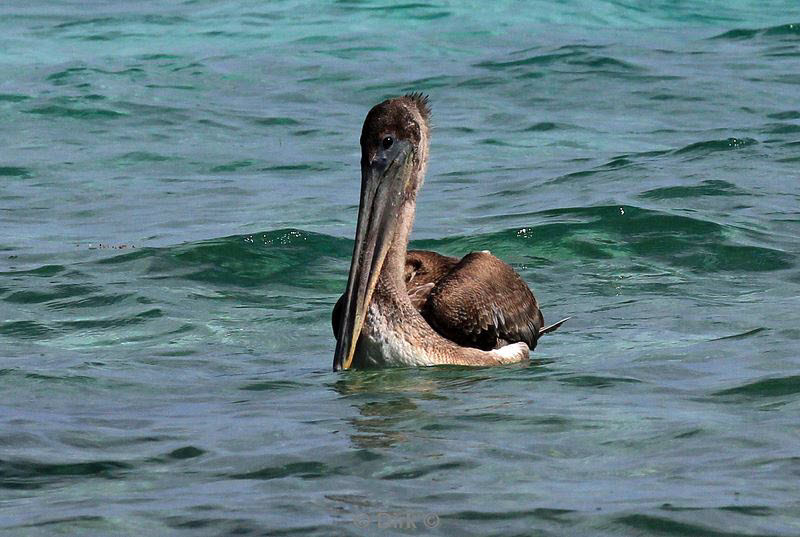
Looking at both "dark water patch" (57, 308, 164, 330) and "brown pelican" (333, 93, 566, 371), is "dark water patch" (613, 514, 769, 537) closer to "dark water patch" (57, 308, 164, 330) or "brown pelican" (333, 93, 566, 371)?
"brown pelican" (333, 93, 566, 371)

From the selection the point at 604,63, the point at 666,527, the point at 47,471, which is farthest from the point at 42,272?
the point at 604,63

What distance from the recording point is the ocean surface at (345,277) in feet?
14.5

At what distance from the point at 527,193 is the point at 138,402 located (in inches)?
221

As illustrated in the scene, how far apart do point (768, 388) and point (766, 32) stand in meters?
15.1

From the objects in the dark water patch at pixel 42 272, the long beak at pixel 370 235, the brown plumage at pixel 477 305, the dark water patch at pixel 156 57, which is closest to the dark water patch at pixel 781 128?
the brown plumage at pixel 477 305

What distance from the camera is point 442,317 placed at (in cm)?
677

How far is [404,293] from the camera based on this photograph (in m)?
6.63

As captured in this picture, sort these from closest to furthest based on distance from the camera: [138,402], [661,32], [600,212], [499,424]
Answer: [499,424], [138,402], [600,212], [661,32]

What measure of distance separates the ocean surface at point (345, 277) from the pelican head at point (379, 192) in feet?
1.05

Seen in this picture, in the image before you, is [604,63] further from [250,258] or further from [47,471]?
[47,471]

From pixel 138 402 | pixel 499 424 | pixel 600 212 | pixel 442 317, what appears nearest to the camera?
pixel 499 424

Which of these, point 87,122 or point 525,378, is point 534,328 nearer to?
point 525,378

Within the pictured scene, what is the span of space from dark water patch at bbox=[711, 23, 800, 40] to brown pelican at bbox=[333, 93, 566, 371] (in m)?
13.7

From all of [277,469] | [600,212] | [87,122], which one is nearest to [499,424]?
[277,469]
